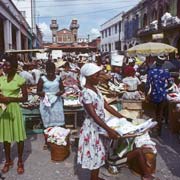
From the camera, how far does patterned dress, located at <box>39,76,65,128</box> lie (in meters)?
6.07

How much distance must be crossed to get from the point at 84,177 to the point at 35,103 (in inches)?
126

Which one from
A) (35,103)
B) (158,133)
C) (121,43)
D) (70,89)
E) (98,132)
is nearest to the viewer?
(98,132)

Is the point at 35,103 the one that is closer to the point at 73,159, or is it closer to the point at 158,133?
the point at 73,159

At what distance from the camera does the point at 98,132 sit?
3992 mm

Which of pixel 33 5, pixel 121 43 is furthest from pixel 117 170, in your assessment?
pixel 33 5

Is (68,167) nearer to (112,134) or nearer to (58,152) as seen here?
(58,152)

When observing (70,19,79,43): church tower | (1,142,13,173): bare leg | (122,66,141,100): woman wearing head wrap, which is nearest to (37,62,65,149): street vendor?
(1,142,13,173): bare leg

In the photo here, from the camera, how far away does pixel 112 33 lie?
56.0 metres

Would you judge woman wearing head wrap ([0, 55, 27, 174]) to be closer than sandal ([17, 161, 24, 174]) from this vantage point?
Yes

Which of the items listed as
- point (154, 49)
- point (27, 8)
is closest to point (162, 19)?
point (154, 49)

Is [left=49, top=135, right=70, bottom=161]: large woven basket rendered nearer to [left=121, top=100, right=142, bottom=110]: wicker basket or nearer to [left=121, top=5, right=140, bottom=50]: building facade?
[left=121, top=100, right=142, bottom=110]: wicker basket

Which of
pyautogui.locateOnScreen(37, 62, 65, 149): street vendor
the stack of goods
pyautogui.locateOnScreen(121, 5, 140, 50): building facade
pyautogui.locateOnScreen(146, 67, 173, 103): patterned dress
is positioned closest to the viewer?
pyautogui.locateOnScreen(37, 62, 65, 149): street vendor

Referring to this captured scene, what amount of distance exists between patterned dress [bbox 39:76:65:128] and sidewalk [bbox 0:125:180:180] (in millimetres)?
586

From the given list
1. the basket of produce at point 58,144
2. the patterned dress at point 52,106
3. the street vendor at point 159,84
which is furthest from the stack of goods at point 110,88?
the basket of produce at point 58,144
